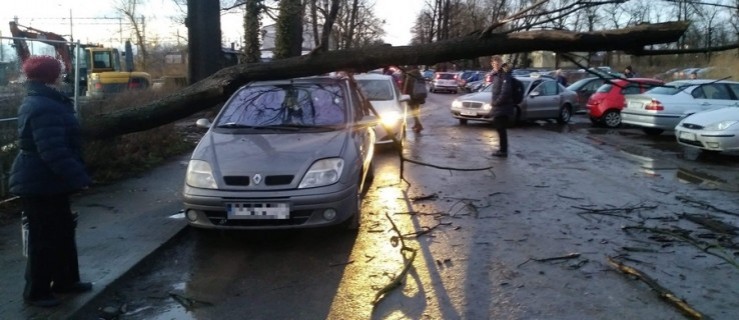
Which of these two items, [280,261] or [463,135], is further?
[463,135]

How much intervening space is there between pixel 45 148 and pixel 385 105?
29.2 feet

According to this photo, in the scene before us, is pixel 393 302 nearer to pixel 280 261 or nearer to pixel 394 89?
pixel 280 261

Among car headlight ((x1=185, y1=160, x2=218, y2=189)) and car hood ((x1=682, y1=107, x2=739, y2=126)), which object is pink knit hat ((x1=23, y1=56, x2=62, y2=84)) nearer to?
car headlight ((x1=185, y1=160, x2=218, y2=189))

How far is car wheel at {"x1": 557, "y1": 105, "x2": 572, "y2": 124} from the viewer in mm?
19531

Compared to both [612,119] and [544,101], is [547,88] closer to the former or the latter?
[544,101]

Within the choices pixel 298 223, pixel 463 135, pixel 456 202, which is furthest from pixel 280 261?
pixel 463 135

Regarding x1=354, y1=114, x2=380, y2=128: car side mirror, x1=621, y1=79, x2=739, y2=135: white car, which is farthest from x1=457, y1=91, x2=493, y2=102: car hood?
x1=354, y1=114, x2=380, y2=128: car side mirror

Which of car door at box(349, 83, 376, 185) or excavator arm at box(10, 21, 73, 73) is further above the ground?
excavator arm at box(10, 21, 73, 73)

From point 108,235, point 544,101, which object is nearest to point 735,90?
point 544,101

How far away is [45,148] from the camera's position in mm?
3996

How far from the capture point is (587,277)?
5.00m

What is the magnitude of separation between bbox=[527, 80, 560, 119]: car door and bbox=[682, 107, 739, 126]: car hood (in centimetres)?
646

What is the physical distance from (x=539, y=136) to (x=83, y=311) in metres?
13.6

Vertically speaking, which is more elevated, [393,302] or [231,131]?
[231,131]
